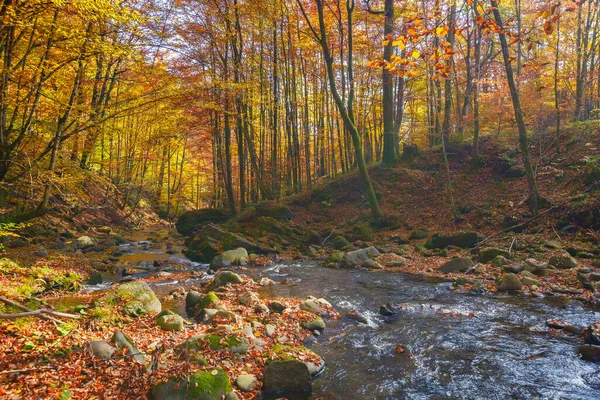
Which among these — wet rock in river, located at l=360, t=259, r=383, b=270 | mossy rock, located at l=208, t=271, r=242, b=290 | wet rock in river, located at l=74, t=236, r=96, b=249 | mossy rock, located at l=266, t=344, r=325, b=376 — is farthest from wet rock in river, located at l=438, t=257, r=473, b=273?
wet rock in river, located at l=74, t=236, r=96, b=249

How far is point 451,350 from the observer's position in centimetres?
568

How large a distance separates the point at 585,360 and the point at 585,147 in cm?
1329

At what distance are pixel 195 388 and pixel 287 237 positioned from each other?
12467 millimetres

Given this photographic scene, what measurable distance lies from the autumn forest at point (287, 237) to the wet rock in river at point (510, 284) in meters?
0.04

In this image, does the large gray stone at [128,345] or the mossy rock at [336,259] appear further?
the mossy rock at [336,259]

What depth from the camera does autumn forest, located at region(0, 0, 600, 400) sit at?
4527 mm

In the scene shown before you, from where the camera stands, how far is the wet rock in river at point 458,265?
10.5m

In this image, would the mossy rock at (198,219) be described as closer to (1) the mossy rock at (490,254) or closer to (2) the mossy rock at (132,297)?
(2) the mossy rock at (132,297)

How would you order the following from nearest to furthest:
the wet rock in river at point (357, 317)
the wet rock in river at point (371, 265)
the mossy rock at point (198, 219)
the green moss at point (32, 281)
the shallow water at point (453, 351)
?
the shallow water at point (453, 351) → the green moss at point (32, 281) → the wet rock in river at point (357, 317) → the wet rock in river at point (371, 265) → the mossy rock at point (198, 219)

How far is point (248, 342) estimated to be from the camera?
536 centimetres

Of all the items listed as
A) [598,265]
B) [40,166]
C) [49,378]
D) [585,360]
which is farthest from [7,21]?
[598,265]

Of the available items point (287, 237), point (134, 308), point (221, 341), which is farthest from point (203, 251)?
point (221, 341)

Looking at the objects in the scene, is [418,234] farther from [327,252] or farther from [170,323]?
[170,323]

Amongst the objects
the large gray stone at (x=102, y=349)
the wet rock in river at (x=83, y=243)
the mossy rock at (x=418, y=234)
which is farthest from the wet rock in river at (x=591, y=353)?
the wet rock in river at (x=83, y=243)
